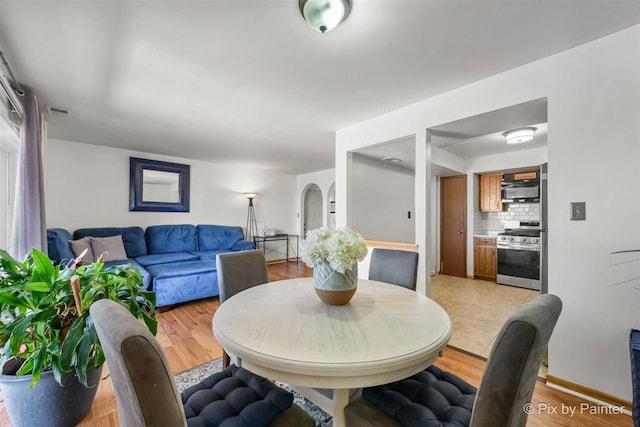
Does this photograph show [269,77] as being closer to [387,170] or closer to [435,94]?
[435,94]

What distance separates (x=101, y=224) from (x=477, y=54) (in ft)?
17.5

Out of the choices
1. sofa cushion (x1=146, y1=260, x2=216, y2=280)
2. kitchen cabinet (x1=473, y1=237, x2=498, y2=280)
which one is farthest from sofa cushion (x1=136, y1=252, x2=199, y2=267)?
kitchen cabinet (x1=473, y1=237, x2=498, y2=280)

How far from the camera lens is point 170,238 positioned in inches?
178

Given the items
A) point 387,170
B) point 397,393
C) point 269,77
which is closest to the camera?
point 397,393

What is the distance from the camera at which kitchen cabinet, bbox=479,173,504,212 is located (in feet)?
15.7

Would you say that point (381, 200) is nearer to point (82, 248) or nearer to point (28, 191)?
point (28, 191)

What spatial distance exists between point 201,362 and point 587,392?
267 cm

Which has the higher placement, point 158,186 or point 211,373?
point 158,186

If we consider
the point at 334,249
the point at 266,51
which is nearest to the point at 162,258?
the point at 266,51

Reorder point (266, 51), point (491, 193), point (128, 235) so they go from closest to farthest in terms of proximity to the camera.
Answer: point (266, 51)
point (128, 235)
point (491, 193)

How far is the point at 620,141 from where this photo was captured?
160 centimetres

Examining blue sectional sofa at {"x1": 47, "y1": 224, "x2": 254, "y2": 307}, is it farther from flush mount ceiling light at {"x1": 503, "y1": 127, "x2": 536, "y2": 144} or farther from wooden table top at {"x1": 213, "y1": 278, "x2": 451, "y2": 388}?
flush mount ceiling light at {"x1": 503, "y1": 127, "x2": 536, "y2": 144}

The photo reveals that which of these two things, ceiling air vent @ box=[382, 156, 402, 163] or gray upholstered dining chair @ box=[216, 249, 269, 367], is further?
ceiling air vent @ box=[382, 156, 402, 163]

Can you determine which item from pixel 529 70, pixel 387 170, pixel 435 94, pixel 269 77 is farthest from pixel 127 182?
pixel 529 70
